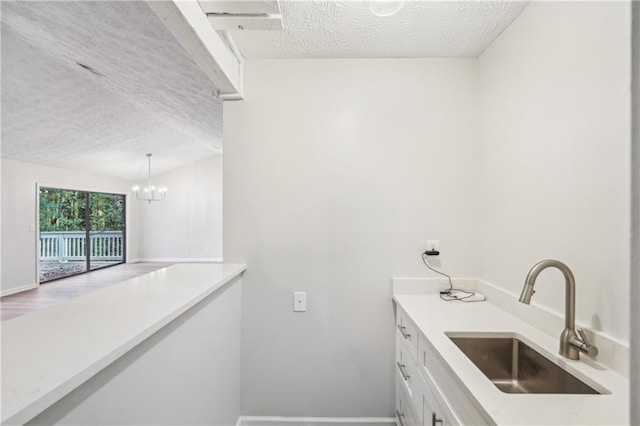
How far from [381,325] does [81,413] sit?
4.97 feet

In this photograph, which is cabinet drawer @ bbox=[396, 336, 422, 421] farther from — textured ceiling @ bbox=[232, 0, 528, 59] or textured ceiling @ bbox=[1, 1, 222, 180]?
textured ceiling @ bbox=[1, 1, 222, 180]

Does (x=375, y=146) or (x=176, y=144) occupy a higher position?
(x=176, y=144)

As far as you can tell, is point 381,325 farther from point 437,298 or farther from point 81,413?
point 81,413

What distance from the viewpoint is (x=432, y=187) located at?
1.74 meters

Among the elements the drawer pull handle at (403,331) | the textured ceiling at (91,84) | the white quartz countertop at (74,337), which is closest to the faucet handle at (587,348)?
the drawer pull handle at (403,331)

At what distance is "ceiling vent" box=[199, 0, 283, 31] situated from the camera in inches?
45.2

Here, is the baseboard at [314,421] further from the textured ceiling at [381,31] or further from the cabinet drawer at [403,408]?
the textured ceiling at [381,31]

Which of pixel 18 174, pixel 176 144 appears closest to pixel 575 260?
pixel 18 174

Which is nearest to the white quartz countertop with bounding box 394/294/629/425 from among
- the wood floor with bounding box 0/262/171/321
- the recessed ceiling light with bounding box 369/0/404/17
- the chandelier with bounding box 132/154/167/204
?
the recessed ceiling light with bounding box 369/0/404/17

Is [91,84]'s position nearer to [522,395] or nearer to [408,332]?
[408,332]

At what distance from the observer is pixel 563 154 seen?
3.64 ft

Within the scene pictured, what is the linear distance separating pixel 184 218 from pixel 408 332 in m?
3.81

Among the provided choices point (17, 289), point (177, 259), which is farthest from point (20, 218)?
point (177, 259)

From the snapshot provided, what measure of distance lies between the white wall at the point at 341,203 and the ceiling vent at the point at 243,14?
0.47 m
